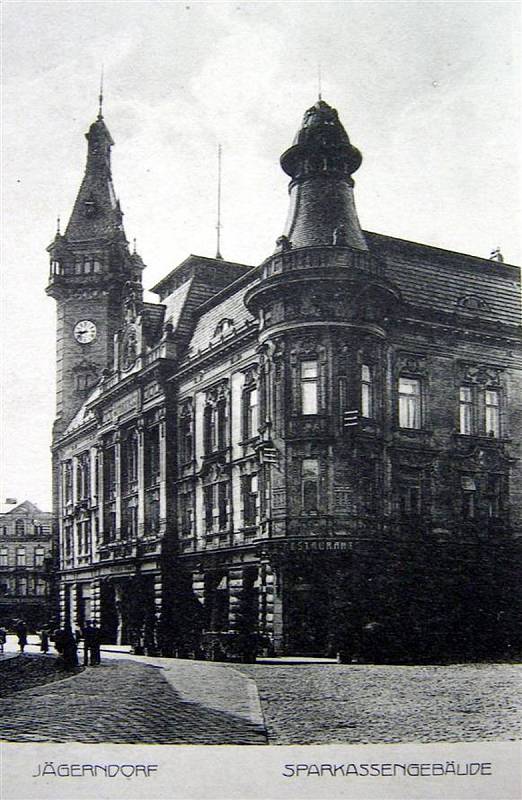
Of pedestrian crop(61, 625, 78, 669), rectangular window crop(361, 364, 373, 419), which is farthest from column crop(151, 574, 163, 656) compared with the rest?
rectangular window crop(361, 364, 373, 419)

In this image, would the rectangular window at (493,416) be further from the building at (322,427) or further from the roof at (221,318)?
the roof at (221,318)

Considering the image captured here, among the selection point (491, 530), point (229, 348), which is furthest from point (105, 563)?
point (491, 530)

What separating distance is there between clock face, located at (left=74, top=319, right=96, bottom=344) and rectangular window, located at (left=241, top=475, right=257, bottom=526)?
21845 millimetres

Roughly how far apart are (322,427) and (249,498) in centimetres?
409

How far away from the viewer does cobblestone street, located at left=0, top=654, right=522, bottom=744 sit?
35.9 feet

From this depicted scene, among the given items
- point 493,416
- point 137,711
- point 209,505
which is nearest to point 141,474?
point 209,505

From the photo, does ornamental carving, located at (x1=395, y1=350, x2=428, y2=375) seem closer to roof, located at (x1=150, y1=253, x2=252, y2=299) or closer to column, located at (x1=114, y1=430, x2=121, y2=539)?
roof, located at (x1=150, y1=253, x2=252, y2=299)

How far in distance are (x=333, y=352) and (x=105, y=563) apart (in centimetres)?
1695

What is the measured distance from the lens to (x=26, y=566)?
32.5 meters

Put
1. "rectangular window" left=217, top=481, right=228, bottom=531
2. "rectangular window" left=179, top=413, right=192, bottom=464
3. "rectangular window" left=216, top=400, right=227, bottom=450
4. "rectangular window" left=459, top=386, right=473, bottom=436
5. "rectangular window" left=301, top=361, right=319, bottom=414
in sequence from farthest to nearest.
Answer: "rectangular window" left=179, top=413, right=192, bottom=464
"rectangular window" left=216, top=400, right=227, bottom=450
"rectangular window" left=217, top=481, right=228, bottom=531
"rectangular window" left=301, top=361, right=319, bottom=414
"rectangular window" left=459, top=386, right=473, bottom=436

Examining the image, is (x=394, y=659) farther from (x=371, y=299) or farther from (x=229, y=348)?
(x=229, y=348)

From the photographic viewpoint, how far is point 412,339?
22938mm

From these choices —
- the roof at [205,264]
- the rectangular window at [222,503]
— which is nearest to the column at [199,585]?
the rectangular window at [222,503]

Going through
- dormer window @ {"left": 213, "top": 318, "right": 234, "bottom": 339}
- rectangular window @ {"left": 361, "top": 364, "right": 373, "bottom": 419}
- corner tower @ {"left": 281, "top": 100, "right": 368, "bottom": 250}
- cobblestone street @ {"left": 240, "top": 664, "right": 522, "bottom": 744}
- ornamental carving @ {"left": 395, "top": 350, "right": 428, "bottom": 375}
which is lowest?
cobblestone street @ {"left": 240, "top": 664, "right": 522, "bottom": 744}
